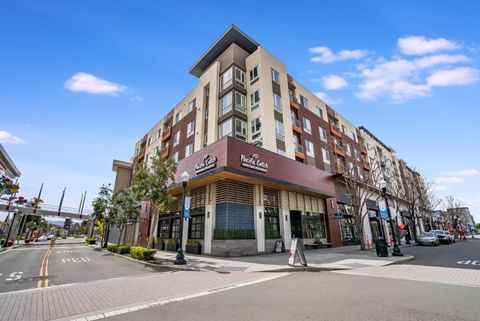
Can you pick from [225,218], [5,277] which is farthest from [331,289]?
[5,277]

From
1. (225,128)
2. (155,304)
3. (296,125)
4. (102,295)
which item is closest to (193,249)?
(225,128)

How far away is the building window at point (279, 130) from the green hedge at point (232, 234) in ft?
35.5

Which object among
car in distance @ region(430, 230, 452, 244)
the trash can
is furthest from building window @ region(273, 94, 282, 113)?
car in distance @ region(430, 230, 452, 244)

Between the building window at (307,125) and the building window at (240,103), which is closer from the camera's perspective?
the building window at (240,103)

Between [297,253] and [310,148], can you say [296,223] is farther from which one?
[297,253]

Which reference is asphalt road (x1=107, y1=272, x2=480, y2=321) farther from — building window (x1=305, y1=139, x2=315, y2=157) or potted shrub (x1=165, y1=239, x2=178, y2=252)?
building window (x1=305, y1=139, x2=315, y2=157)

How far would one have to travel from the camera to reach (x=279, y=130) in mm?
24125

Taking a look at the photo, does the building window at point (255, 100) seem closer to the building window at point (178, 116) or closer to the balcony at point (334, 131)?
the building window at point (178, 116)

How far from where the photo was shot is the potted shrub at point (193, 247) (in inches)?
727

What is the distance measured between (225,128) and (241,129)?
68.4 inches

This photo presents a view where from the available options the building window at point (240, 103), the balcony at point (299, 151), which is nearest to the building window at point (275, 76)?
the building window at point (240, 103)

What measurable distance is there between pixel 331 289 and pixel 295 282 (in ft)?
5.01

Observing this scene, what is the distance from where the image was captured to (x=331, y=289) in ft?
23.5

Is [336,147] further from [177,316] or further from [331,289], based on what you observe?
[177,316]
